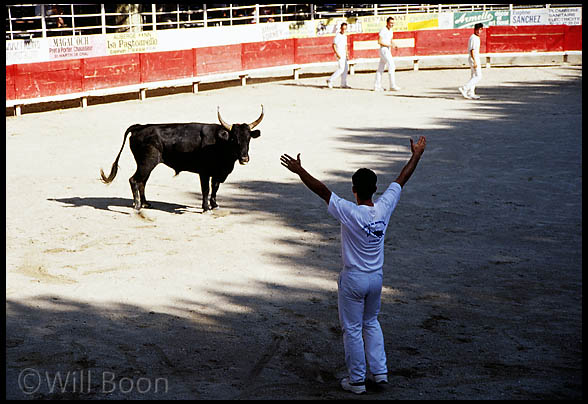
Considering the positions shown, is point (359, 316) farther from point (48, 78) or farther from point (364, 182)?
point (48, 78)

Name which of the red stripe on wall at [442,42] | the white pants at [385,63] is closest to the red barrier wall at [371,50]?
the red stripe on wall at [442,42]

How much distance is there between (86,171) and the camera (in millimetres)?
13422

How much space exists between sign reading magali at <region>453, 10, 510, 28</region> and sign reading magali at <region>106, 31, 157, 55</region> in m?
11.1

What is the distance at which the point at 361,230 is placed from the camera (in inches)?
210

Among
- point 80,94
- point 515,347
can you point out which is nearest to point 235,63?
point 80,94

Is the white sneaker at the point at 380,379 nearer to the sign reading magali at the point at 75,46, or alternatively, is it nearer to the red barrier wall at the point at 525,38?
the sign reading magali at the point at 75,46

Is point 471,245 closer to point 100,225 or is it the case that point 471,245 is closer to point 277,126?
point 100,225

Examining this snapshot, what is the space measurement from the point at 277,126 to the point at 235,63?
7461mm

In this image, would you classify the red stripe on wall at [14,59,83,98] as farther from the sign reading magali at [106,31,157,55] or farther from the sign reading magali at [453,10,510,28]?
the sign reading magali at [453,10,510,28]

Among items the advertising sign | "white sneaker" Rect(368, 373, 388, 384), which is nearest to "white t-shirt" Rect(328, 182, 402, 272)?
"white sneaker" Rect(368, 373, 388, 384)

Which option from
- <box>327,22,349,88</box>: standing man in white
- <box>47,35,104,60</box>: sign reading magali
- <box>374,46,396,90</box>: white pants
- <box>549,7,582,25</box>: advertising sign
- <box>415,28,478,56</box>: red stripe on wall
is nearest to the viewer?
<box>47,35,104,60</box>: sign reading magali

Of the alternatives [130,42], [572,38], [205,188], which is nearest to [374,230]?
[205,188]

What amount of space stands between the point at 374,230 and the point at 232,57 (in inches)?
770

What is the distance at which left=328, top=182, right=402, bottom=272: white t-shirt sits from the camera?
534 centimetres
